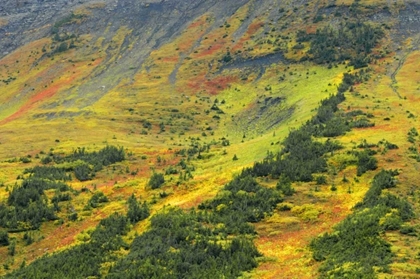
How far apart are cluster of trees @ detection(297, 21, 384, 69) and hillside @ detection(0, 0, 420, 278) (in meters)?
0.35

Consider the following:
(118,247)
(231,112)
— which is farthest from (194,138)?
(118,247)

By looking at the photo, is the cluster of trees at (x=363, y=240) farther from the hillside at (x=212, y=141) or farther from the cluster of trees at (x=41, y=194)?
the cluster of trees at (x=41, y=194)

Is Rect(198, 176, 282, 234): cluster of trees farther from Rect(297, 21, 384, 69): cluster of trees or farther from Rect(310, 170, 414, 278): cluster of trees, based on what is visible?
Rect(297, 21, 384, 69): cluster of trees

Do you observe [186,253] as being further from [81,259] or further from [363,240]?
[363,240]

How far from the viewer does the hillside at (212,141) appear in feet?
80.8

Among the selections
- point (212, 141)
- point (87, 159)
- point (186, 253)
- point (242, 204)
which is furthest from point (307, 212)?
point (212, 141)

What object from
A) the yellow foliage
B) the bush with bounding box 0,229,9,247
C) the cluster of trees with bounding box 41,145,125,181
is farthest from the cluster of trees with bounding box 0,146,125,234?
the yellow foliage

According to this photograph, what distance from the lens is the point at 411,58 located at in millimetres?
76562

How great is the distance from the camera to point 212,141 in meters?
59.6

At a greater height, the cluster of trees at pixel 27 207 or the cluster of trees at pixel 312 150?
the cluster of trees at pixel 27 207

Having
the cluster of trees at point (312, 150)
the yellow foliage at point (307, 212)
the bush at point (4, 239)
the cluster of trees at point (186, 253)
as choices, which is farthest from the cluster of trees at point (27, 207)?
the yellow foliage at point (307, 212)

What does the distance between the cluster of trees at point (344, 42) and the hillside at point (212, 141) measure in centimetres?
35

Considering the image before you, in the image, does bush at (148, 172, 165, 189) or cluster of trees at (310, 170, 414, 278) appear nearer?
cluster of trees at (310, 170, 414, 278)

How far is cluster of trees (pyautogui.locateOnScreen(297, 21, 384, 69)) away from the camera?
8050 centimetres
